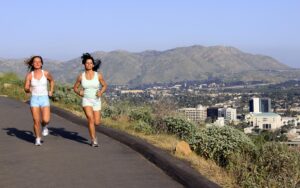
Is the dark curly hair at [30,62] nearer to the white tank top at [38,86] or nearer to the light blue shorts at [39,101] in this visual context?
the white tank top at [38,86]

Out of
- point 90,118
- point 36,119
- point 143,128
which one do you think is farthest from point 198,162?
point 143,128

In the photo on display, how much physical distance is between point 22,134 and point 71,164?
4093 millimetres

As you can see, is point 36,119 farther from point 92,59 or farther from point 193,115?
point 193,115

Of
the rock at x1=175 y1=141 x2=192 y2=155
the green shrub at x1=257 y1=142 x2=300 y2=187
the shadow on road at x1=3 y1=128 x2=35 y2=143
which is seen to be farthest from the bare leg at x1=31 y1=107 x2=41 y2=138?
the green shrub at x1=257 y1=142 x2=300 y2=187

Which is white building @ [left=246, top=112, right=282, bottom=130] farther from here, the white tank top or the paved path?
the white tank top

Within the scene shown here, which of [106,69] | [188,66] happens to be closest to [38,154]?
[106,69]

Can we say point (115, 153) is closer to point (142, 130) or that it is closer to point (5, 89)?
point (142, 130)

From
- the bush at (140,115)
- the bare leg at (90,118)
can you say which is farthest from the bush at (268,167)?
the bush at (140,115)

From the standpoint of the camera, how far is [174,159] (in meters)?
9.05

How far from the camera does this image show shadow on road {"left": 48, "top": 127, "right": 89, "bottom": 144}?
38.7 feet

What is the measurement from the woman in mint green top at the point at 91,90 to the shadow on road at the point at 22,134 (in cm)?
156

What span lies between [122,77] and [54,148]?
16167 cm

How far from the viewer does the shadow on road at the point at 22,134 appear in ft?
39.8

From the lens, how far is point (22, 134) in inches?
505
